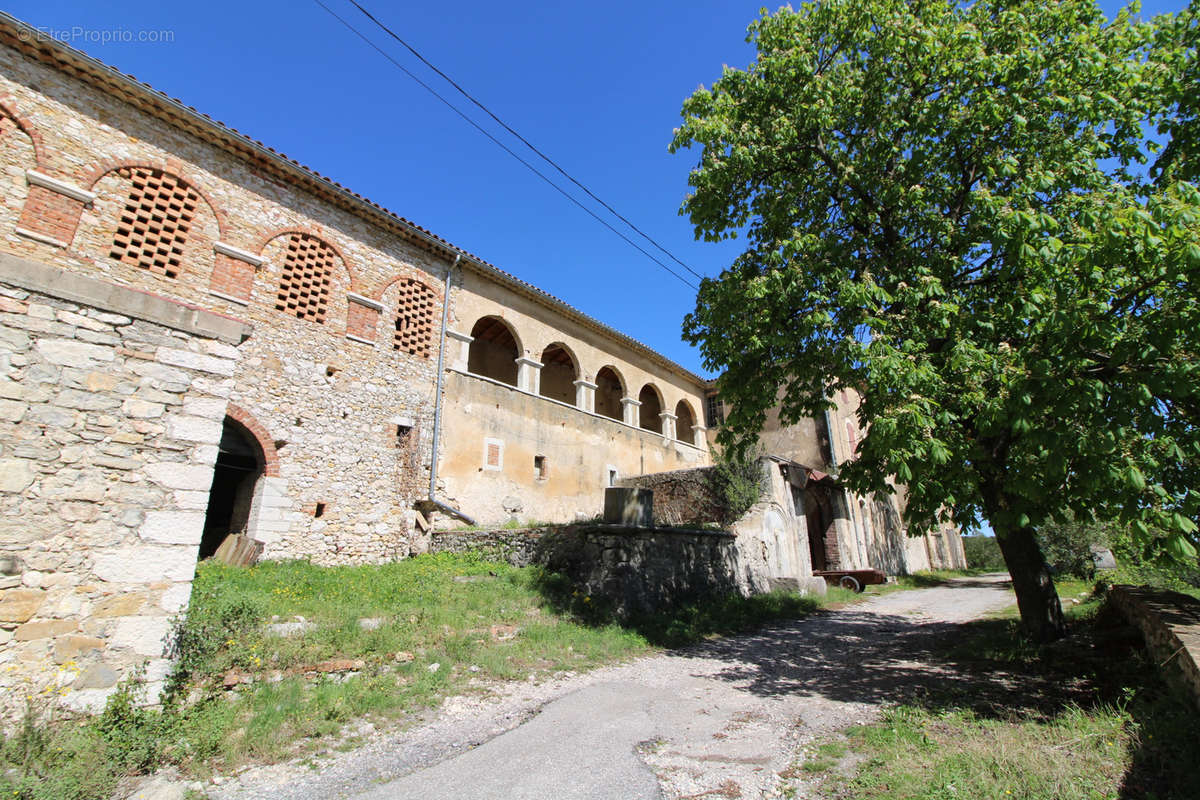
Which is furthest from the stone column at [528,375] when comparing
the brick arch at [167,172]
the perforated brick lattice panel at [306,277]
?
the brick arch at [167,172]

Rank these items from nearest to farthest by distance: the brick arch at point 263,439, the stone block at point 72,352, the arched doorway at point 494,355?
the stone block at point 72,352 → the brick arch at point 263,439 → the arched doorway at point 494,355

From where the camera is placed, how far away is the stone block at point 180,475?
4.36 m

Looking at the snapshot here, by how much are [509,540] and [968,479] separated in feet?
26.3

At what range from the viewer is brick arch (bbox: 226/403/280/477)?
10094 mm

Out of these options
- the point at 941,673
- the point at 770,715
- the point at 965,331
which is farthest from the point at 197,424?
the point at 941,673

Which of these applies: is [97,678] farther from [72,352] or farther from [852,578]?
[852,578]

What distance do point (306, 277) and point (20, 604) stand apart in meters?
9.22

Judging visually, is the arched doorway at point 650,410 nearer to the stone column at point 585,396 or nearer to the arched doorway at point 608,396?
the arched doorway at point 608,396

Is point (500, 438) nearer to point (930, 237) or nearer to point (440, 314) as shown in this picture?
point (440, 314)

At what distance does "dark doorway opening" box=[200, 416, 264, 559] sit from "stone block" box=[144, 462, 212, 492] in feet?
20.9

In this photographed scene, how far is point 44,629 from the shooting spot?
A: 3.76 m

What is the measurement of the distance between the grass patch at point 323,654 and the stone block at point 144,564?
0.46m

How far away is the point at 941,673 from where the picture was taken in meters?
5.97

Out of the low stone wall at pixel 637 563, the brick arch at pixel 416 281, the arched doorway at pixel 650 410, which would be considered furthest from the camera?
the arched doorway at pixel 650 410
